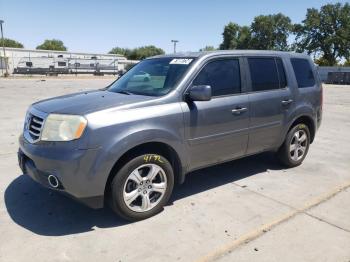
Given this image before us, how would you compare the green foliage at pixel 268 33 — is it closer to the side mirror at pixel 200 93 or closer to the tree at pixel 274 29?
the tree at pixel 274 29

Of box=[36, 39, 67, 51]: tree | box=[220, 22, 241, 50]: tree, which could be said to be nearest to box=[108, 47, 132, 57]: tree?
box=[36, 39, 67, 51]: tree

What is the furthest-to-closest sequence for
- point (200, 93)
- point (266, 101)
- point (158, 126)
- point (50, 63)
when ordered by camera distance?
point (50, 63)
point (266, 101)
point (200, 93)
point (158, 126)

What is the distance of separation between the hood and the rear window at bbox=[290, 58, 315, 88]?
9.17ft

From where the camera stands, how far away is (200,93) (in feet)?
12.7

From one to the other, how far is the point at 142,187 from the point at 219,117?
1.29 meters

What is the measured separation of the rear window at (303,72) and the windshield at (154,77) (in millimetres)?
2120

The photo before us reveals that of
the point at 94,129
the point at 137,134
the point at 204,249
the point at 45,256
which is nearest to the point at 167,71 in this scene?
the point at 137,134

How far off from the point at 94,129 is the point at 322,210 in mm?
2810

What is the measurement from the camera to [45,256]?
3.11m

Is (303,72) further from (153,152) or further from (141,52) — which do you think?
(141,52)

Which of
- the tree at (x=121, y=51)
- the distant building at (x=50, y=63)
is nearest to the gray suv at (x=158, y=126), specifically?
the distant building at (x=50, y=63)

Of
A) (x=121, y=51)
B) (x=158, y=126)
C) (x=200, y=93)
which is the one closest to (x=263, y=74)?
(x=200, y=93)

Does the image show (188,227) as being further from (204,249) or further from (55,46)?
(55,46)

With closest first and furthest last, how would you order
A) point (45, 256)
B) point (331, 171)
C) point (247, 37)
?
1. point (45, 256)
2. point (331, 171)
3. point (247, 37)
